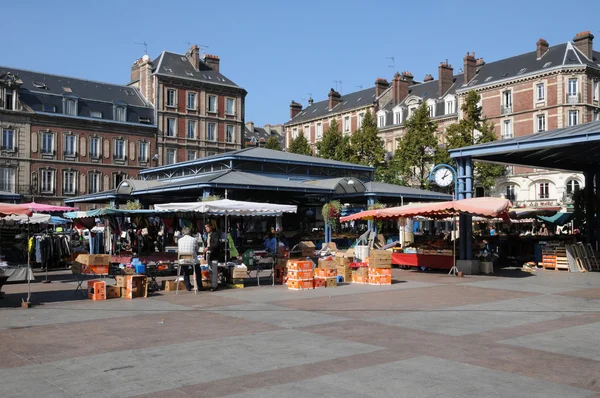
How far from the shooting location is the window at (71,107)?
51.5 m

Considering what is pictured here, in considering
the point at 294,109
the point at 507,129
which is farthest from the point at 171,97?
the point at 507,129

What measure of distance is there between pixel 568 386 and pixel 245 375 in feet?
11.0

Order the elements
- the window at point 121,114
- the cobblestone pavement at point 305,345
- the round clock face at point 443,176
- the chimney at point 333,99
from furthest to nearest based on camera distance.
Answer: the chimney at point 333,99 → the window at point 121,114 → the round clock face at point 443,176 → the cobblestone pavement at point 305,345

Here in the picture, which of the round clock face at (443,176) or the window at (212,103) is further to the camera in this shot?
the window at (212,103)

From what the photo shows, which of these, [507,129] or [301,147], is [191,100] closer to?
[301,147]

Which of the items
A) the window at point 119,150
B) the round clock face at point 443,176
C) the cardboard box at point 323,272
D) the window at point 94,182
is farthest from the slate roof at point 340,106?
the cardboard box at point 323,272

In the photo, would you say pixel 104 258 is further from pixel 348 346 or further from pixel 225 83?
pixel 225 83

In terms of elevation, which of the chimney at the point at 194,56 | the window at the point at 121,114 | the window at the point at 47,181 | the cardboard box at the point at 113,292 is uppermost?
the chimney at the point at 194,56

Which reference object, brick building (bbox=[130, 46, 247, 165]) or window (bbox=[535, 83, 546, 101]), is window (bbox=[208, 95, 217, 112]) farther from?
window (bbox=[535, 83, 546, 101])

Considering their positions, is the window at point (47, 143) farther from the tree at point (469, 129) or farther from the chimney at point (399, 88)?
the chimney at point (399, 88)

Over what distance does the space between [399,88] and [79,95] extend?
3141 centimetres

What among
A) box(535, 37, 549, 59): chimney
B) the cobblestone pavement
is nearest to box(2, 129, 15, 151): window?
the cobblestone pavement

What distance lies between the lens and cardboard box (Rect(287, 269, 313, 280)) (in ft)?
49.4

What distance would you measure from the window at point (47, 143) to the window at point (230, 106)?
17.6 metres
